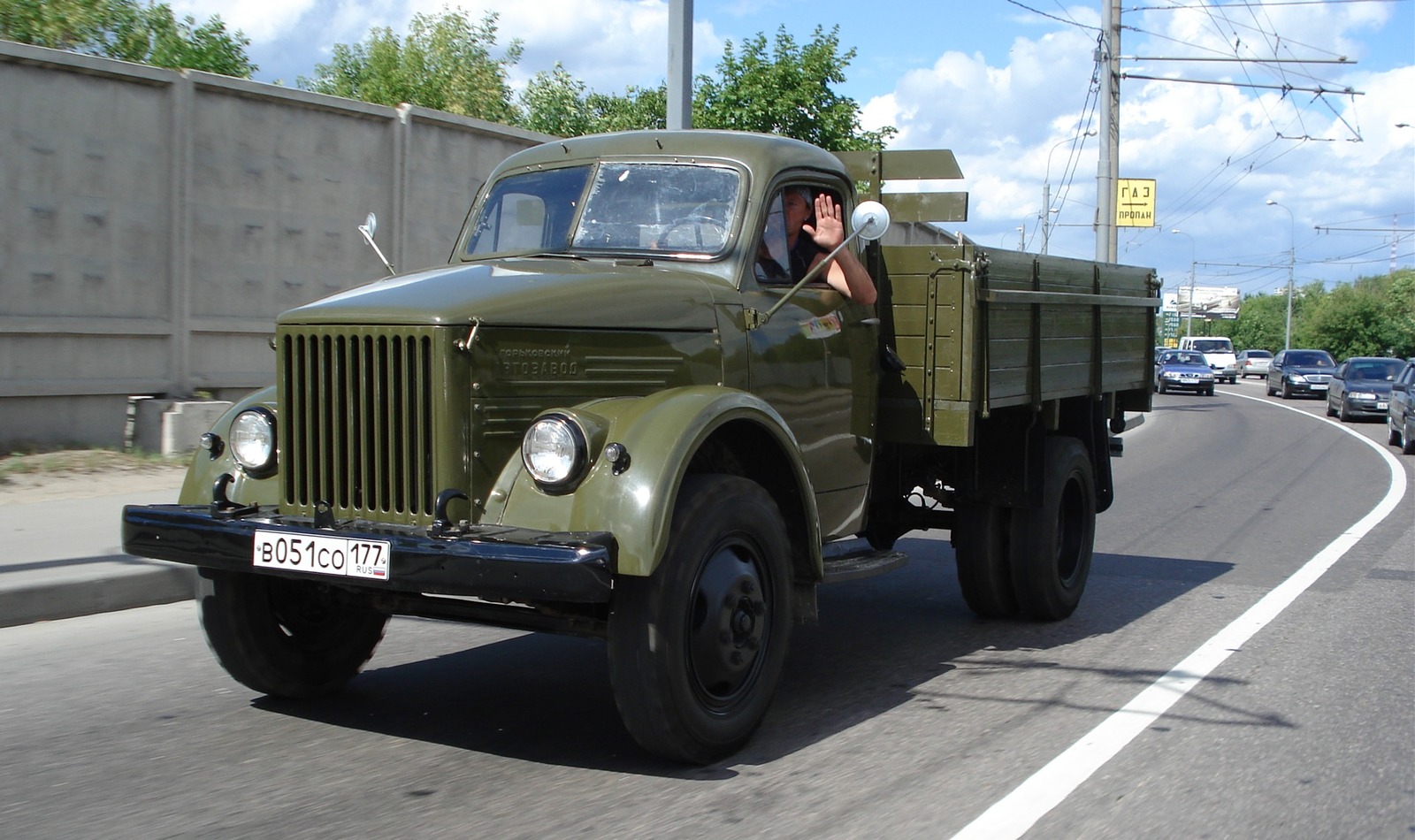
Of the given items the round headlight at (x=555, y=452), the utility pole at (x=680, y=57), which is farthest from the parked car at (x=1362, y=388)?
the round headlight at (x=555, y=452)

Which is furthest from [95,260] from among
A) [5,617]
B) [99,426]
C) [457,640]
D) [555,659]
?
[555,659]

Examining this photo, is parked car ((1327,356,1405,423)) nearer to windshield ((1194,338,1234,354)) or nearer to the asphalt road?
the asphalt road

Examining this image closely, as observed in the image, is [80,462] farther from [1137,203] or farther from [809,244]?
[1137,203]

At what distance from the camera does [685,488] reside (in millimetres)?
4453

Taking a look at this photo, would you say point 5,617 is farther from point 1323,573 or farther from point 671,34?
point 1323,573

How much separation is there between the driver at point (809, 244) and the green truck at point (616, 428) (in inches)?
1.6

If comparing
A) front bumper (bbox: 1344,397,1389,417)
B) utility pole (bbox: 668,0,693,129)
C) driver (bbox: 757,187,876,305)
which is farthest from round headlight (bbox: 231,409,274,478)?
front bumper (bbox: 1344,397,1389,417)

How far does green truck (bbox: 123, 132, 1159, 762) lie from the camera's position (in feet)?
13.9

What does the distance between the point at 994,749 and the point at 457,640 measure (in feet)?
9.45

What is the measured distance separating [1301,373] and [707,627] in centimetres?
4198

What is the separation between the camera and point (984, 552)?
7.10 metres

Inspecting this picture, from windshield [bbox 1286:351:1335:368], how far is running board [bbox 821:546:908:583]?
41098 millimetres

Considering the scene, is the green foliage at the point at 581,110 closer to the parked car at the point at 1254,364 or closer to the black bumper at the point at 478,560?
the black bumper at the point at 478,560

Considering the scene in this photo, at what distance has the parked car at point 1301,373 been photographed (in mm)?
41844
